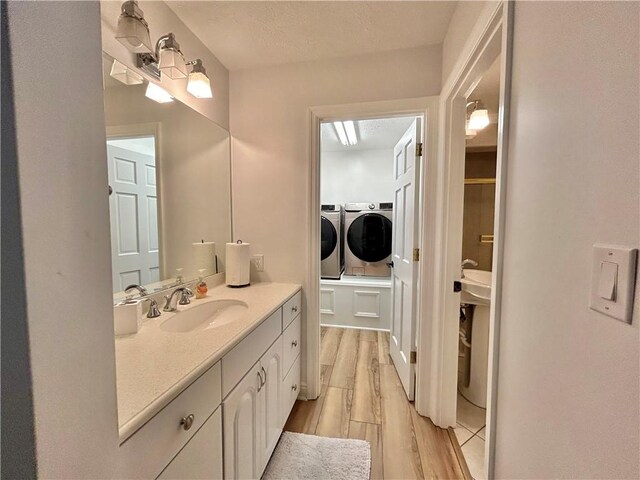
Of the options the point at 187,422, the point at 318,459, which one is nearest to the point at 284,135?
the point at 187,422

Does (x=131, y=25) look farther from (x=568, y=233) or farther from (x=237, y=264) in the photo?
(x=568, y=233)

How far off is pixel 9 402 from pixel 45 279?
151 millimetres

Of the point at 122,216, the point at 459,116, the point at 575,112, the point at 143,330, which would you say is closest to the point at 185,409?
the point at 143,330

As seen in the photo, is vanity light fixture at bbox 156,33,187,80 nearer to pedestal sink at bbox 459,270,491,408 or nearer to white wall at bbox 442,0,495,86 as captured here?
white wall at bbox 442,0,495,86

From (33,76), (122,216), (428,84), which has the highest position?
(428,84)

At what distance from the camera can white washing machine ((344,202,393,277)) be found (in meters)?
3.28

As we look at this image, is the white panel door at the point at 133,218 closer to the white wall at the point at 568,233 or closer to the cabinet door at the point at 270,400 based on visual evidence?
the cabinet door at the point at 270,400

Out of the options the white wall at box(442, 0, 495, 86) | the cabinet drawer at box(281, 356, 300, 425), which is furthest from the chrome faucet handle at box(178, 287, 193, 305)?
the white wall at box(442, 0, 495, 86)

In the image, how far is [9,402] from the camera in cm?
33

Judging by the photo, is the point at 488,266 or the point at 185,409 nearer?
the point at 185,409

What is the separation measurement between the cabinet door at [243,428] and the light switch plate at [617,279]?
1.05 metres

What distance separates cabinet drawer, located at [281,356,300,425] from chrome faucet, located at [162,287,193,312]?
72 cm

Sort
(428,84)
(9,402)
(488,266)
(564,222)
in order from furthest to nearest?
(488,266)
(428,84)
(564,222)
(9,402)

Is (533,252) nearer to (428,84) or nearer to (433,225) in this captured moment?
(433,225)
